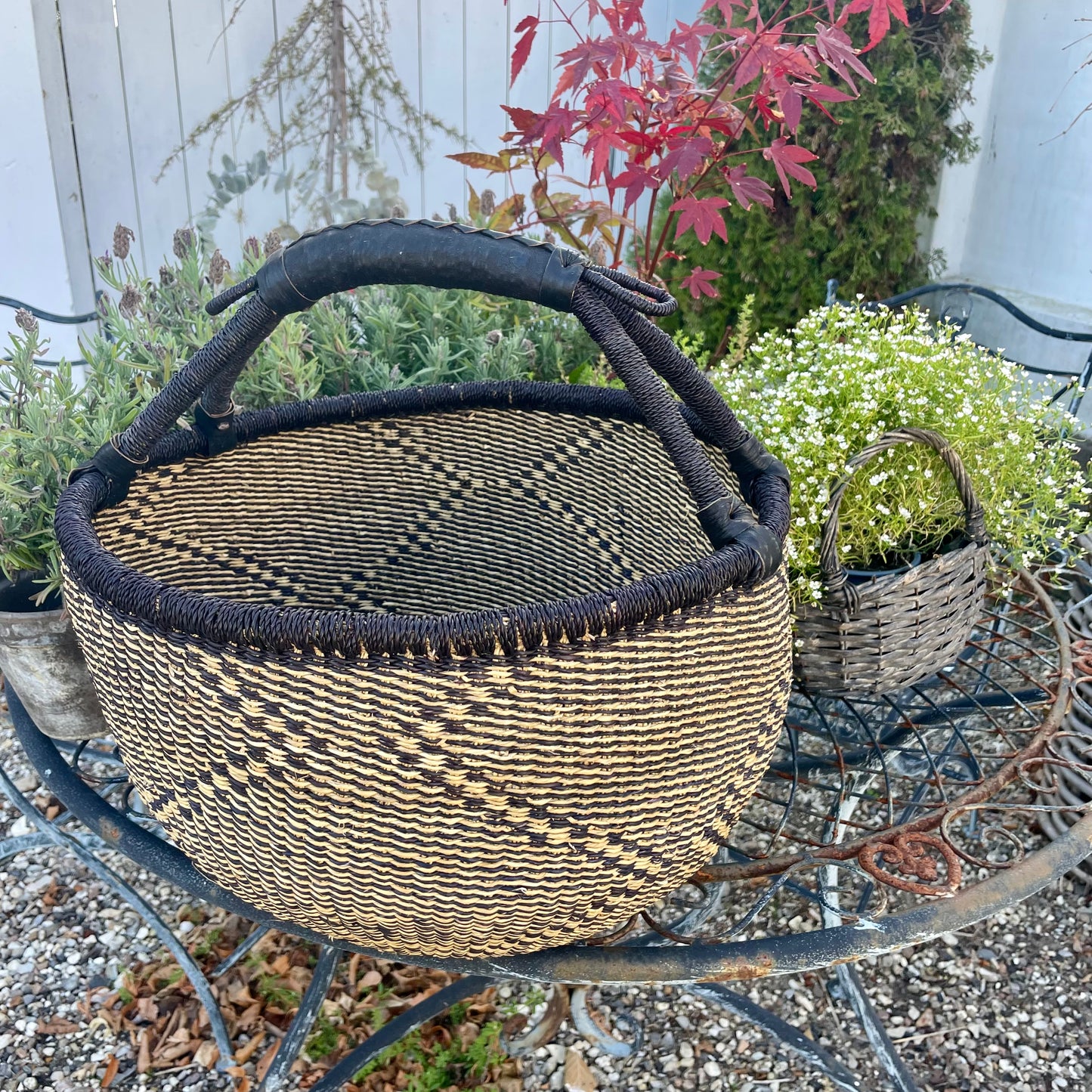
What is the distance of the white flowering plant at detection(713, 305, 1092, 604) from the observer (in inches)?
36.3

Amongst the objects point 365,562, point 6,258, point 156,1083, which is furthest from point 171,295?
point 156,1083

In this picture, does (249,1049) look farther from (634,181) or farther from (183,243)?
(634,181)

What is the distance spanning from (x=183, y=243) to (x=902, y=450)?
100cm

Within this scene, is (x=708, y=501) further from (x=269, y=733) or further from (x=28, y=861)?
(x=28, y=861)

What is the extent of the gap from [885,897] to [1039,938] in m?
0.85

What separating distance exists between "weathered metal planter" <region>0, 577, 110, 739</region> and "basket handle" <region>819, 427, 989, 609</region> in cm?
79

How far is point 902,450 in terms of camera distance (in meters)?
0.95

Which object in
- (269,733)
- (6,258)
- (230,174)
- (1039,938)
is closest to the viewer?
(269,733)

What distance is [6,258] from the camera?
199 centimetres

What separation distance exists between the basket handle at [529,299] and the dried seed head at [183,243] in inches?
23.7

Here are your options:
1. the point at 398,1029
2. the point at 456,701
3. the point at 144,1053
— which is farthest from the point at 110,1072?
the point at 456,701

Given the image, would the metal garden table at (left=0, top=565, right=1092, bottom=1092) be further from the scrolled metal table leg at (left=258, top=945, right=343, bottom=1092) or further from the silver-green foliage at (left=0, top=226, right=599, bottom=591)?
the silver-green foliage at (left=0, top=226, right=599, bottom=591)

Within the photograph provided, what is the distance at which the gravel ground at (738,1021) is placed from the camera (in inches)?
43.4

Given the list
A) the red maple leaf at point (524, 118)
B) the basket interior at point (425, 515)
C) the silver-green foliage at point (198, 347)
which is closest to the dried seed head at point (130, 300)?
the silver-green foliage at point (198, 347)
